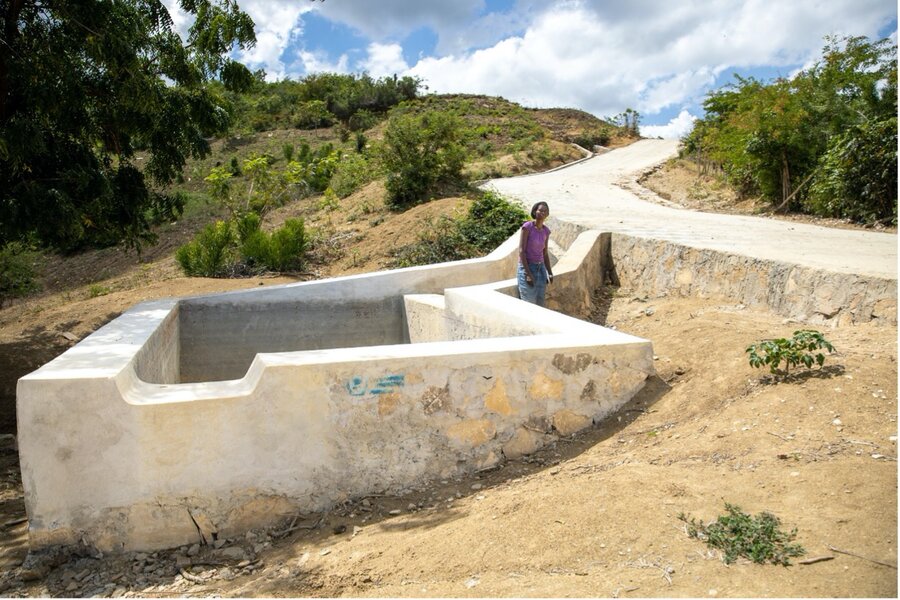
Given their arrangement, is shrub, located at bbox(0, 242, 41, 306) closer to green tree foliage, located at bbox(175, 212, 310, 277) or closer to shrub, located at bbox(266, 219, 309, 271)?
green tree foliage, located at bbox(175, 212, 310, 277)

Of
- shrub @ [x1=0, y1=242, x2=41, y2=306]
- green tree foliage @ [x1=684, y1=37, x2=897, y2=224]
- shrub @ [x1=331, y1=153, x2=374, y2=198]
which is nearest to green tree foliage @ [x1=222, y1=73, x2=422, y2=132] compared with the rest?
shrub @ [x1=331, y1=153, x2=374, y2=198]

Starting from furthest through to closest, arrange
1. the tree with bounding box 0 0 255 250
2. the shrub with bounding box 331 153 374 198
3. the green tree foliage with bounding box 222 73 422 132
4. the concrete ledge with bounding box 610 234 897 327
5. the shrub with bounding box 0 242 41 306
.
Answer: the green tree foliage with bounding box 222 73 422 132, the shrub with bounding box 331 153 374 198, the shrub with bounding box 0 242 41 306, the tree with bounding box 0 0 255 250, the concrete ledge with bounding box 610 234 897 327

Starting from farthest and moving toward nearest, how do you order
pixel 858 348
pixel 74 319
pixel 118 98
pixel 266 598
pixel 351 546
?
1. pixel 74 319
2. pixel 118 98
3. pixel 858 348
4. pixel 351 546
5. pixel 266 598

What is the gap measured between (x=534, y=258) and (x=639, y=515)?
163 inches

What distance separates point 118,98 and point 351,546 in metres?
6.67

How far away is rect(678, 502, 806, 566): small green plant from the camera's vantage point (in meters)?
2.64

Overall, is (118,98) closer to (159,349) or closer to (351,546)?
(159,349)

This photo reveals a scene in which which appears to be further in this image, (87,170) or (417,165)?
(417,165)

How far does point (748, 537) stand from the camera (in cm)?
275

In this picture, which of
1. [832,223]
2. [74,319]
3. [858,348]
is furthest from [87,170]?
[832,223]

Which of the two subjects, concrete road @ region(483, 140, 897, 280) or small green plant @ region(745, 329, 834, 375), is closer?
small green plant @ region(745, 329, 834, 375)

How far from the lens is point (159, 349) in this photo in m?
6.05

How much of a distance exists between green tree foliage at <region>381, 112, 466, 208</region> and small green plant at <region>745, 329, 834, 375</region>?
45.5 feet

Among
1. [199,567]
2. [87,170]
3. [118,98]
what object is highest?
[118,98]
